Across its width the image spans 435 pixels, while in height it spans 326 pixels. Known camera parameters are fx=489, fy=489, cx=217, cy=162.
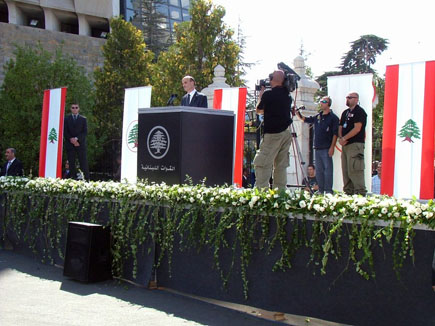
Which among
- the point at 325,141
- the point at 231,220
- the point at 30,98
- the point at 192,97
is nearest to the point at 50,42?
the point at 30,98

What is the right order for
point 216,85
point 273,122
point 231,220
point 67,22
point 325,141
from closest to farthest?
point 231,220 < point 273,122 < point 325,141 < point 216,85 < point 67,22

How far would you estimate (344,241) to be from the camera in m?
3.77

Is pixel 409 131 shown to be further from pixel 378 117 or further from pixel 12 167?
pixel 378 117

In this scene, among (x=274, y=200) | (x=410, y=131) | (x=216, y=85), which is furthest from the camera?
(x=216, y=85)

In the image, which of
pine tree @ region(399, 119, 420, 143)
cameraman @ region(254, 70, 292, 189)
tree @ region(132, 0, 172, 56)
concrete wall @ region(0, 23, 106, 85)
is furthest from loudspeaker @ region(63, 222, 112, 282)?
tree @ region(132, 0, 172, 56)

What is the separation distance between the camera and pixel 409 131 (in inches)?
269

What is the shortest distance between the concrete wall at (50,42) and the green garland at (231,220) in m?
21.9

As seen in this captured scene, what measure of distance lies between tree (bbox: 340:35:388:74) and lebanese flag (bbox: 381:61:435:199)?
93.7ft

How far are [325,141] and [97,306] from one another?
14.4 feet

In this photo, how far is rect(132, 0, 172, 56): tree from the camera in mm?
34469

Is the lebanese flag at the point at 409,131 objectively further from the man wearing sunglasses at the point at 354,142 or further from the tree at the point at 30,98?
the tree at the point at 30,98

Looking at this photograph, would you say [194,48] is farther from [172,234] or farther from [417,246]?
[417,246]

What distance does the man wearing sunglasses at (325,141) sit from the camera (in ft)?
24.4

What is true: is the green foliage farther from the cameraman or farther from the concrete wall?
the cameraman
